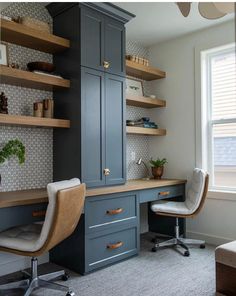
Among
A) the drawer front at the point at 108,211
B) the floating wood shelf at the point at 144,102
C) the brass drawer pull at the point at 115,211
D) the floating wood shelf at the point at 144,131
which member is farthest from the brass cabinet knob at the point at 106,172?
the floating wood shelf at the point at 144,102

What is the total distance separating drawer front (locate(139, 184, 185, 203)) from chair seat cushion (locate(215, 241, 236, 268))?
1123mm

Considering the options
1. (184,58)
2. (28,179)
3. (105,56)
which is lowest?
(28,179)

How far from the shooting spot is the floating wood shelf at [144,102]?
3.46 meters

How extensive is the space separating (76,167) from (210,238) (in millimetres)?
1896

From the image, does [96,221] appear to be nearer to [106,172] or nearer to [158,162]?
[106,172]

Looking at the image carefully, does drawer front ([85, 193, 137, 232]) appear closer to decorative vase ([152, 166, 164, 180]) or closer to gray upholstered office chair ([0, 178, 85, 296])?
gray upholstered office chair ([0, 178, 85, 296])

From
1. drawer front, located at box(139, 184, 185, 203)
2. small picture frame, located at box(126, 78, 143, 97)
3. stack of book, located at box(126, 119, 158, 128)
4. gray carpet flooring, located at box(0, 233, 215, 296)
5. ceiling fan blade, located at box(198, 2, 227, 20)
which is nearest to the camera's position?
ceiling fan blade, located at box(198, 2, 227, 20)

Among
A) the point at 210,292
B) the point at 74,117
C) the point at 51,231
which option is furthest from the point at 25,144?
the point at 210,292

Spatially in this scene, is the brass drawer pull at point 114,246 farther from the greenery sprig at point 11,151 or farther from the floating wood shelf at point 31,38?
the floating wood shelf at point 31,38

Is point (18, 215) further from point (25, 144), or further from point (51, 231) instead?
point (25, 144)

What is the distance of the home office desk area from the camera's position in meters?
2.14

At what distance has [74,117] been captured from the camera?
8.86ft

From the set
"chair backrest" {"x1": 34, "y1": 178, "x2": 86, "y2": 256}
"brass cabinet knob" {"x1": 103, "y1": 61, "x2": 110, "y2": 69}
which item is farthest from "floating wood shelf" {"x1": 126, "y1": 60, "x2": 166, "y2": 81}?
"chair backrest" {"x1": 34, "y1": 178, "x2": 86, "y2": 256}

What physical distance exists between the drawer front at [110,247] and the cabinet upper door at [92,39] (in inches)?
63.9
